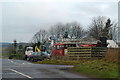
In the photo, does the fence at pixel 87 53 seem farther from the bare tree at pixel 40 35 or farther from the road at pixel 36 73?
the bare tree at pixel 40 35

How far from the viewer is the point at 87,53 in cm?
3138

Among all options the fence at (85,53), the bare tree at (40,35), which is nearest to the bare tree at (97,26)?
the bare tree at (40,35)

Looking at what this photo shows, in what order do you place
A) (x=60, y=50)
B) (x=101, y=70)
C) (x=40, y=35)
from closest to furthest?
(x=101, y=70) → (x=60, y=50) → (x=40, y=35)

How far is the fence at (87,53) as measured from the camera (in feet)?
102

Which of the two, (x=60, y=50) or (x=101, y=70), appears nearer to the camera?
(x=101, y=70)

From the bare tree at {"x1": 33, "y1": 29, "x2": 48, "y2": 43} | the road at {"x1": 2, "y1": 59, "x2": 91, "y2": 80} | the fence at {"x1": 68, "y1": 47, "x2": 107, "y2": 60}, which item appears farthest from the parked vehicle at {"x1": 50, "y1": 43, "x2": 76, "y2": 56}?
the bare tree at {"x1": 33, "y1": 29, "x2": 48, "y2": 43}

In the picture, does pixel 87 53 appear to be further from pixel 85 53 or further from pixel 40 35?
pixel 40 35

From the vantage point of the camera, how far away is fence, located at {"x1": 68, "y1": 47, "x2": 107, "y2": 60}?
31.1 m

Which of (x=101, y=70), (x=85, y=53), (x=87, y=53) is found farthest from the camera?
(x=85, y=53)

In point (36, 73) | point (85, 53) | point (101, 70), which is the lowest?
point (36, 73)

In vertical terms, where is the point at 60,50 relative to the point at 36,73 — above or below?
above

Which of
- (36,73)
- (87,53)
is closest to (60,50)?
(87,53)

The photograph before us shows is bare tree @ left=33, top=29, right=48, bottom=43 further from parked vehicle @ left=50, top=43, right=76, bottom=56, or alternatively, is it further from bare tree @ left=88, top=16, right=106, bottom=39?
parked vehicle @ left=50, top=43, right=76, bottom=56

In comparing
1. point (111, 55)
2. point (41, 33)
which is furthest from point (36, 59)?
point (41, 33)
